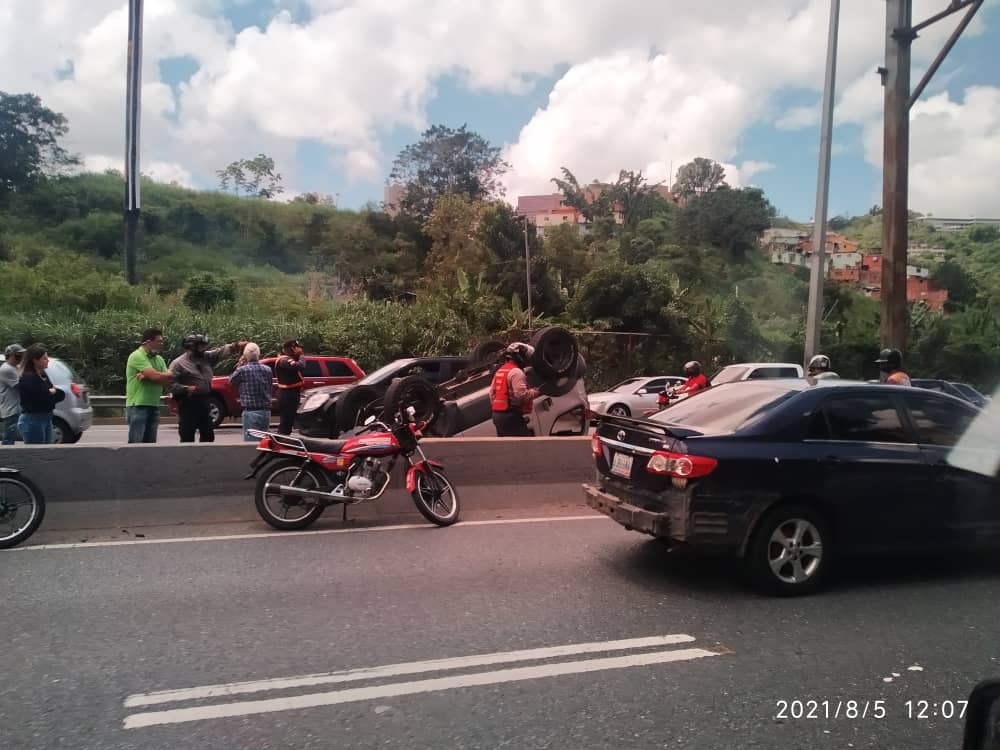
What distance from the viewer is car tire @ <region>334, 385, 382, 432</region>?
13.6 m

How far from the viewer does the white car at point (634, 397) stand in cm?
2003

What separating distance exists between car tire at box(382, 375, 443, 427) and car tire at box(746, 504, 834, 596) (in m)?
Result: 6.18

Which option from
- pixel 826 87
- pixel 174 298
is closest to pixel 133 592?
pixel 826 87

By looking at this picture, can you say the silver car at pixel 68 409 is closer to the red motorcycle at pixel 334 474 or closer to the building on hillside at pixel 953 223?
the red motorcycle at pixel 334 474

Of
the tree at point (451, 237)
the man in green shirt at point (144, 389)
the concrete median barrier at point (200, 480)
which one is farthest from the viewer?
the tree at point (451, 237)

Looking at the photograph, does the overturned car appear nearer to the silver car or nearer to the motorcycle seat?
the motorcycle seat

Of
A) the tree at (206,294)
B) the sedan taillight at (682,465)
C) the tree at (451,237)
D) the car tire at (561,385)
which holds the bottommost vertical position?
the sedan taillight at (682,465)

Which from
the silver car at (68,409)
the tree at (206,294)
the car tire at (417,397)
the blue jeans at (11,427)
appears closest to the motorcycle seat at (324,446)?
the car tire at (417,397)

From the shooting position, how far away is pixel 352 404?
44.9ft

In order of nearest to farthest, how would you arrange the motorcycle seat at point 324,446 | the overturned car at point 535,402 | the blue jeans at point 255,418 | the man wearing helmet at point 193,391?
the motorcycle seat at point 324,446
the man wearing helmet at point 193,391
the blue jeans at point 255,418
the overturned car at point 535,402

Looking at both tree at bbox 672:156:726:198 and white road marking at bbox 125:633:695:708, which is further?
tree at bbox 672:156:726:198

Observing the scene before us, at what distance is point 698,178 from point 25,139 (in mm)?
50591

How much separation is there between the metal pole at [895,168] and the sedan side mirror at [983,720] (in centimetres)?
1079

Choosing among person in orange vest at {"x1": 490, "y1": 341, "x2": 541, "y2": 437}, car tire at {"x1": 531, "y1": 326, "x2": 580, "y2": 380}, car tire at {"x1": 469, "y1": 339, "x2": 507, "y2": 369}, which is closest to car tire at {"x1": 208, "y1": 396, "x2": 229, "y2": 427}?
car tire at {"x1": 469, "y1": 339, "x2": 507, "y2": 369}
